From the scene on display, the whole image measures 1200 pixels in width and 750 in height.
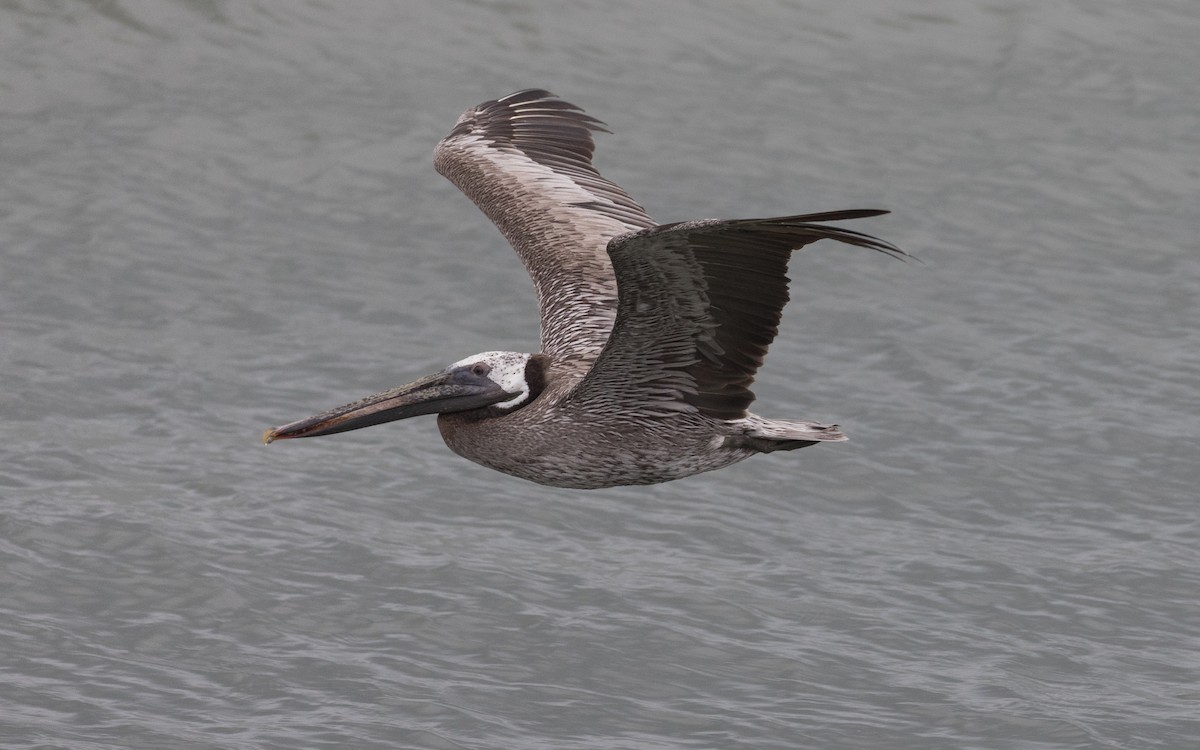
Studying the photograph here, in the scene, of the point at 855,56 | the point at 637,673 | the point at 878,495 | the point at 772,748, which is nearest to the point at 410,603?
the point at 637,673

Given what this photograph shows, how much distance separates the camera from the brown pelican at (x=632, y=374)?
25.9ft

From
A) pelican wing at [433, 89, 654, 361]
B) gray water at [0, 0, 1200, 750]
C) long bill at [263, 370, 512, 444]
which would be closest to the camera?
long bill at [263, 370, 512, 444]

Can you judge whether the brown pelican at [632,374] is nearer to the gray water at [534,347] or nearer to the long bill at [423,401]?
the long bill at [423,401]

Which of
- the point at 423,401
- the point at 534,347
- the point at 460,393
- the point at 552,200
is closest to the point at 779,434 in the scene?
the point at 460,393

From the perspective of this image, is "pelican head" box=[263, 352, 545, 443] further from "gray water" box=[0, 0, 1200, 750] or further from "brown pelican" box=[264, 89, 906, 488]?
"gray water" box=[0, 0, 1200, 750]

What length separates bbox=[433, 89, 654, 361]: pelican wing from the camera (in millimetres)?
10062

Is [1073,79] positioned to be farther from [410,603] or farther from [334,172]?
[410,603]

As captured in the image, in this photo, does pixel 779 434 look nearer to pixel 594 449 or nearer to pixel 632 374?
pixel 632 374

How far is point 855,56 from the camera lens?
18.7 metres

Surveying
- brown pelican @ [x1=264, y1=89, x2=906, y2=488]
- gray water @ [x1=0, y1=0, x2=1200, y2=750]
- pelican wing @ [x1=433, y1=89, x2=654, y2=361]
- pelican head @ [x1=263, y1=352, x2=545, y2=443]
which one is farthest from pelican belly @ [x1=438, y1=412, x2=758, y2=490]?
gray water @ [x1=0, y1=0, x2=1200, y2=750]

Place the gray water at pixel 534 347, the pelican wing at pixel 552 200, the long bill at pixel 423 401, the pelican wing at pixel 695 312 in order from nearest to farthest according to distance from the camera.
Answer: the pelican wing at pixel 695 312, the long bill at pixel 423 401, the pelican wing at pixel 552 200, the gray water at pixel 534 347

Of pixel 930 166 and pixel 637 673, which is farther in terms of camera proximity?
pixel 930 166

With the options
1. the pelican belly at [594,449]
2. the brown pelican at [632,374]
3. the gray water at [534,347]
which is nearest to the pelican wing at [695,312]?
the brown pelican at [632,374]

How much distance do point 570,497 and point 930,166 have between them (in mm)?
5710
